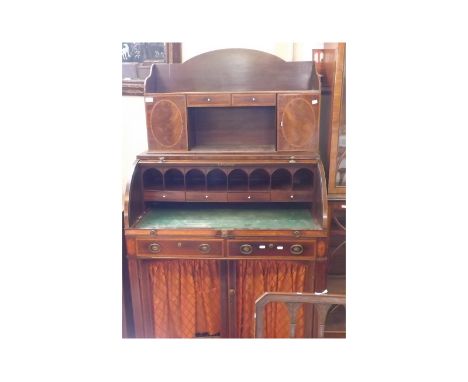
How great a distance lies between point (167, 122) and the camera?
1.23 metres

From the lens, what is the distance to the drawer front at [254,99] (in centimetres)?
120

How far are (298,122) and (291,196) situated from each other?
243 mm

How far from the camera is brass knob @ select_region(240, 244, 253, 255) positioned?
118 cm

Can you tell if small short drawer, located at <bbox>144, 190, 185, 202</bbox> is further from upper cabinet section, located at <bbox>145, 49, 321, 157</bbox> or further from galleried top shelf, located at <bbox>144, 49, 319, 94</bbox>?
galleried top shelf, located at <bbox>144, 49, 319, 94</bbox>

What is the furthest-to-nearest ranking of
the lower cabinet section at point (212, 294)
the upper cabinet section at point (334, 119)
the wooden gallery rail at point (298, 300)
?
the lower cabinet section at point (212, 294) → the upper cabinet section at point (334, 119) → the wooden gallery rail at point (298, 300)

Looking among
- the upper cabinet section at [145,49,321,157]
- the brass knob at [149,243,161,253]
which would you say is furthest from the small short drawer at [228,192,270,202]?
the brass knob at [149,243,161,253]

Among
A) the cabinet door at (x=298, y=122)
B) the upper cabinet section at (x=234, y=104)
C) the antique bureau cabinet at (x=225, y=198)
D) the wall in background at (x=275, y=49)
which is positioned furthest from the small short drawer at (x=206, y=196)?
the wall in background at (x=275, y=49)

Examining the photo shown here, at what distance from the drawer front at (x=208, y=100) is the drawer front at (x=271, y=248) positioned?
0.44 metres

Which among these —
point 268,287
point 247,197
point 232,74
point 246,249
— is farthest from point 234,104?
point 268,287

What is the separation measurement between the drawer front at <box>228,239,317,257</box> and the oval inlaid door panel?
1.20ft

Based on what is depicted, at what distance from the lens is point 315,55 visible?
4.01 ft

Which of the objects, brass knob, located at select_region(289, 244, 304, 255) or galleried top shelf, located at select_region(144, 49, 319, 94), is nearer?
brass knob, located at select_region(289, 244, 304, 255)

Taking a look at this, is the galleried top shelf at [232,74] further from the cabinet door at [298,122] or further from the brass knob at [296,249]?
the brass knob at [296,249]
